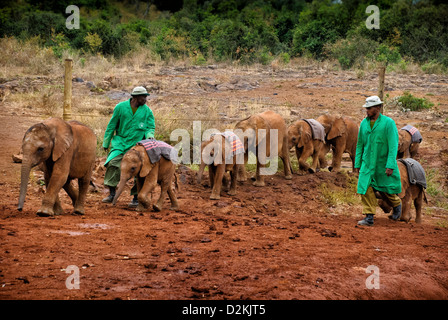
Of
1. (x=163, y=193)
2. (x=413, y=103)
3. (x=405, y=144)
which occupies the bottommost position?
(x=163, y=193)

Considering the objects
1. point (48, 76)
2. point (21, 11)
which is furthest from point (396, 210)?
point (21, 11)

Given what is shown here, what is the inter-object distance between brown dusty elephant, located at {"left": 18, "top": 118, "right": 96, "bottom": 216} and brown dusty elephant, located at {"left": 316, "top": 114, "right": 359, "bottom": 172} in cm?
706

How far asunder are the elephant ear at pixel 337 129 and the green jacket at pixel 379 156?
4.60m

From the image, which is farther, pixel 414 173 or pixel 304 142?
pixel 304 142

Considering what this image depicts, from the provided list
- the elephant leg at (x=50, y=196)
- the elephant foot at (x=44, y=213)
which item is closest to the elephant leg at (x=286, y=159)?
the elephant leg at (x=50, y=196)

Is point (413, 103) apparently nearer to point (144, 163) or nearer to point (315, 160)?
point (315, 160)

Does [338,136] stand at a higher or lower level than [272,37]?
lower

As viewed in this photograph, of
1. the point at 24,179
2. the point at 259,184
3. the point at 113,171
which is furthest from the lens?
the point at 259,184

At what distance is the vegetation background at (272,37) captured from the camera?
91.5ft

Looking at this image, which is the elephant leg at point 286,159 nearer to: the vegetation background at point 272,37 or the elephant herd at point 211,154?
the elephant herd at point 211,154

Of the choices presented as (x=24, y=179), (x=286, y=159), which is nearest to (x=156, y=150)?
(x=24, y=179)

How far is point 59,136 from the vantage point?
7.54 metres

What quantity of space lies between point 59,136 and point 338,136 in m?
7.82

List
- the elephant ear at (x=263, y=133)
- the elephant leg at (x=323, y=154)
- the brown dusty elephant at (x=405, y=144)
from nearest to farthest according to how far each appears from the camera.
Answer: the elephant ear at (x=263, y=133)
the brown dusty elephant at (x=405, y=144)
the elephant leg at (x=323, y=154)
